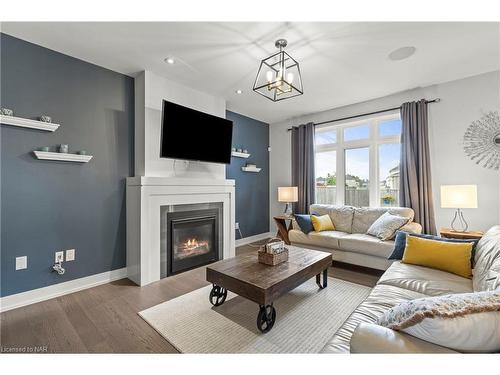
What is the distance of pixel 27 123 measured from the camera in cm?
224

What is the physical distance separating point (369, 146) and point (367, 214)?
4.30ft

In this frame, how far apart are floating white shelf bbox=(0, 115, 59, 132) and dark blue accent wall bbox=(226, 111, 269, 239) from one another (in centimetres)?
260

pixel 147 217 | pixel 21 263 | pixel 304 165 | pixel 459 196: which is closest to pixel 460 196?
pixel 459 196

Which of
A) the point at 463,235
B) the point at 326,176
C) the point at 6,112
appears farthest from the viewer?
the point at 326,176

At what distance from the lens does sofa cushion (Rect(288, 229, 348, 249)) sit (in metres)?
3.39

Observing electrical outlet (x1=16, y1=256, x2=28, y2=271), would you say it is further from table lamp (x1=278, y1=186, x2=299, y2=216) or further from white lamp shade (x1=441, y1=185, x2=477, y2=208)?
white lamp shade (x1=441, y1=185, x2=477, y2=208)

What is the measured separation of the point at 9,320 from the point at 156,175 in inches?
74.8

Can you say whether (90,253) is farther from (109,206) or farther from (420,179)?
(420,179)

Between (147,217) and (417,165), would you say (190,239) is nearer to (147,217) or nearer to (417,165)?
(147,217)

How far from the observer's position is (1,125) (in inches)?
86.6

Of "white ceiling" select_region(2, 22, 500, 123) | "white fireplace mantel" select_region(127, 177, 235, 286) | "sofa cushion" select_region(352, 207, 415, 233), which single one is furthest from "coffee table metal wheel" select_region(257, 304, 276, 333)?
"white ceiling" select_region(2, 22, 500, 123)

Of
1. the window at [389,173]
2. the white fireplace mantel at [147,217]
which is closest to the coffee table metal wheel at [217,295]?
the white fireplace mantel at [147,217]

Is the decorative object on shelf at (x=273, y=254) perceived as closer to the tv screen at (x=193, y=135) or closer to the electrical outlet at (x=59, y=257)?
the tv screen at (x=193, y=135)
